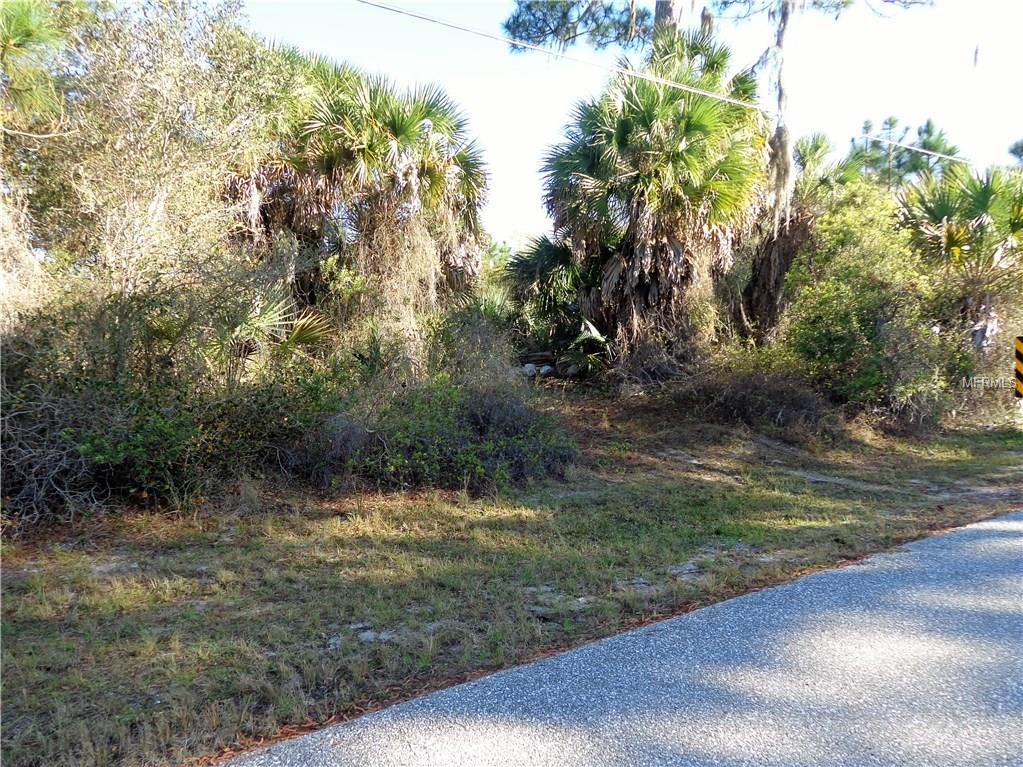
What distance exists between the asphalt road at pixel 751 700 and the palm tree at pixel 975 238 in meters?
10.1

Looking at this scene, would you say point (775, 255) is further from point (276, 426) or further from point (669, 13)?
point (276, 426)

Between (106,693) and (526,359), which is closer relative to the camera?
(106,693)

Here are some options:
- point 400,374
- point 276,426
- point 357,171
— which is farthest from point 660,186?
point 276,426

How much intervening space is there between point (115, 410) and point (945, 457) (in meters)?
11.1

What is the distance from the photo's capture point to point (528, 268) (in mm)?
15016

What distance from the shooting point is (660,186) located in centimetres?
1268

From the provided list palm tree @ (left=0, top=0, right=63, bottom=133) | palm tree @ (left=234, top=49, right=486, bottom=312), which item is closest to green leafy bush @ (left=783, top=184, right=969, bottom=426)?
palm tree @ (left=234, top=49, right=486, bottom=312)

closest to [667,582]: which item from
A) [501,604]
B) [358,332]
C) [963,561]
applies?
[501,604]

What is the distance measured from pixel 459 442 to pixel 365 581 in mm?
3262

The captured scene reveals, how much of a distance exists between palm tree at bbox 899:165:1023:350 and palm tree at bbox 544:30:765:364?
3655mm

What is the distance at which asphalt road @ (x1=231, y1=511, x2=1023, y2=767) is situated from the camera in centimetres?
350

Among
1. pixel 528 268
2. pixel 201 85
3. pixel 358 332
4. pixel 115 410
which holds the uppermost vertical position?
pixel 201 85

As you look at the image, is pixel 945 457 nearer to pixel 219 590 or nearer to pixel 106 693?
pixel 219 590

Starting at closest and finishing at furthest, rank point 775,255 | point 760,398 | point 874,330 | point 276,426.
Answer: point 276,426, point 874,330, point 760,398, point 775,255
